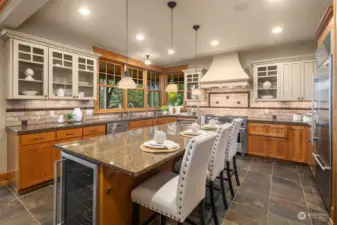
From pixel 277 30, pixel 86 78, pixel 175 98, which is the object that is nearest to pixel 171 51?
pixel 175 98

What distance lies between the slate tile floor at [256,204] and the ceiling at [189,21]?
8.78 feet

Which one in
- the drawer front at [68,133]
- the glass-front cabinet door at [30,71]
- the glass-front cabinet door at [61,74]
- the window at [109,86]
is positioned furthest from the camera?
the window at [109,86]

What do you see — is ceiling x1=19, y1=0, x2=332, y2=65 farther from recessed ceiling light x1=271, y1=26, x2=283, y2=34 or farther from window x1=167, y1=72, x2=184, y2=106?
window x1=167, y1=72, x2=184, y2=106

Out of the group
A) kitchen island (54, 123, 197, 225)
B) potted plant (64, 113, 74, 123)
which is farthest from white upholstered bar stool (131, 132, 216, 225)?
potted plant (64, 113, 74, 123)

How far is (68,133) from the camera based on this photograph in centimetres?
295

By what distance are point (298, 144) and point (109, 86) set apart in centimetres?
459

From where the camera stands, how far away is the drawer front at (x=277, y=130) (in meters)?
3.73

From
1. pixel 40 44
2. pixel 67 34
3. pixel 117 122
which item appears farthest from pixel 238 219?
pixel 67 34

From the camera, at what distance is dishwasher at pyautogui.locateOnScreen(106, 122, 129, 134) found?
3.65m

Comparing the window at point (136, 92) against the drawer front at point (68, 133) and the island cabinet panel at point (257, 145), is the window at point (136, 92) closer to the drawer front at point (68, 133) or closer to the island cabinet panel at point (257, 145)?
the drawer front at point (68, 133)

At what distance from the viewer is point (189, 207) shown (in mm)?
1368

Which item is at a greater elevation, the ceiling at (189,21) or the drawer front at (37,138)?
the ceiling at (189,21)

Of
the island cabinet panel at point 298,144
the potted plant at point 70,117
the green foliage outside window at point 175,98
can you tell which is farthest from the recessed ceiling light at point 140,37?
the island cabinet panel at point 298,144

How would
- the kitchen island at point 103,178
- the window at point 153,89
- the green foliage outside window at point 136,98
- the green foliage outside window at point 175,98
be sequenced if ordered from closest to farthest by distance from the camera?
1. the kitchen island at point 103,178
2. the green foliage outside window at point 136,98
3. the window at point 153,89
4. the green foliage outside window at point 175,98
